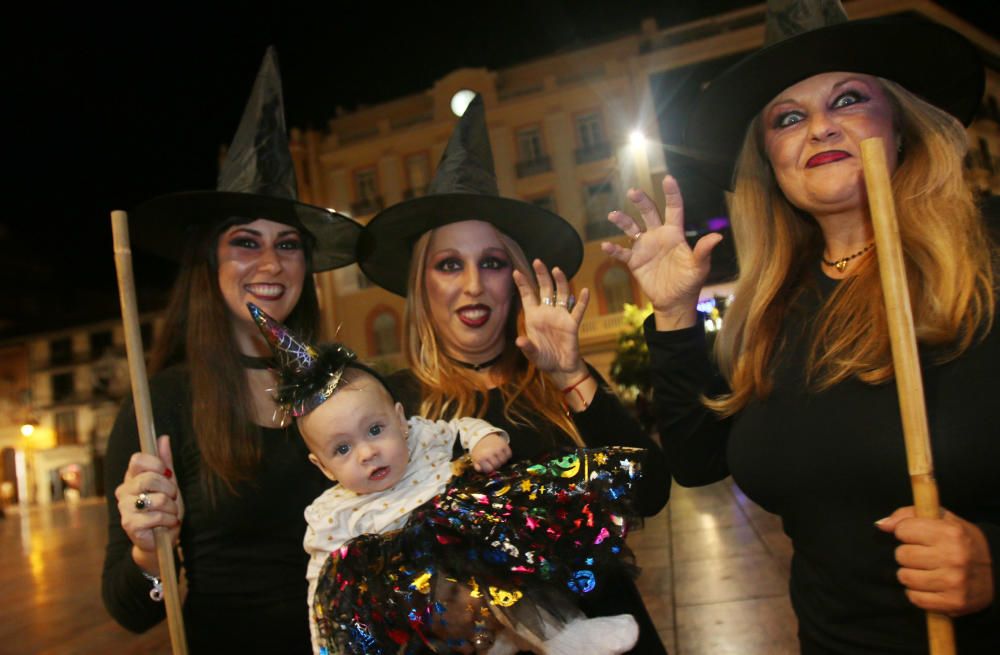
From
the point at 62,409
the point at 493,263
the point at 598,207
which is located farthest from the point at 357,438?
the point at 62,409

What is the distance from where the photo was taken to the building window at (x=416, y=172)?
2469cm

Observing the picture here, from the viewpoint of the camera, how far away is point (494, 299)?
2.26 m

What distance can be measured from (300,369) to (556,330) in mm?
747

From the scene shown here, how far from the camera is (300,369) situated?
178cm

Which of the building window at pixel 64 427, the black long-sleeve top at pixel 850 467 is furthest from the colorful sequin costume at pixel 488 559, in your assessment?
the building window at pixel 64 427

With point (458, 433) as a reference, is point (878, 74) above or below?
above

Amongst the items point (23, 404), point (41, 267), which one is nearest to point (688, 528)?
point (41, 267)

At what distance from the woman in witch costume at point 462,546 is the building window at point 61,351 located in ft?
137

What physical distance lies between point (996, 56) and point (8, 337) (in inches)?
1950

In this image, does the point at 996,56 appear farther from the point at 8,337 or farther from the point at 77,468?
the point at 8,337

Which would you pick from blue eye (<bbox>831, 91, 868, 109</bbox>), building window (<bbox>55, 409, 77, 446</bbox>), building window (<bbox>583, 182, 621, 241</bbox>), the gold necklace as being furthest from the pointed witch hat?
building window (<bbox>55, 409, 77, 446</bbox>)

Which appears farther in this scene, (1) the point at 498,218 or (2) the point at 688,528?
(2) the point at 688,528

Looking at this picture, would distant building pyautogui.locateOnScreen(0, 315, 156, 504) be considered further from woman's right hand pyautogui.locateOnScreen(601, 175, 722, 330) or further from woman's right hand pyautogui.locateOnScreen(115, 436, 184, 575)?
woman's right hand pyautogui.locateOnScreen(601, 175, 722, 330)

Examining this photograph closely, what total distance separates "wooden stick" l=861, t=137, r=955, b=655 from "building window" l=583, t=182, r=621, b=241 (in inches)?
863
